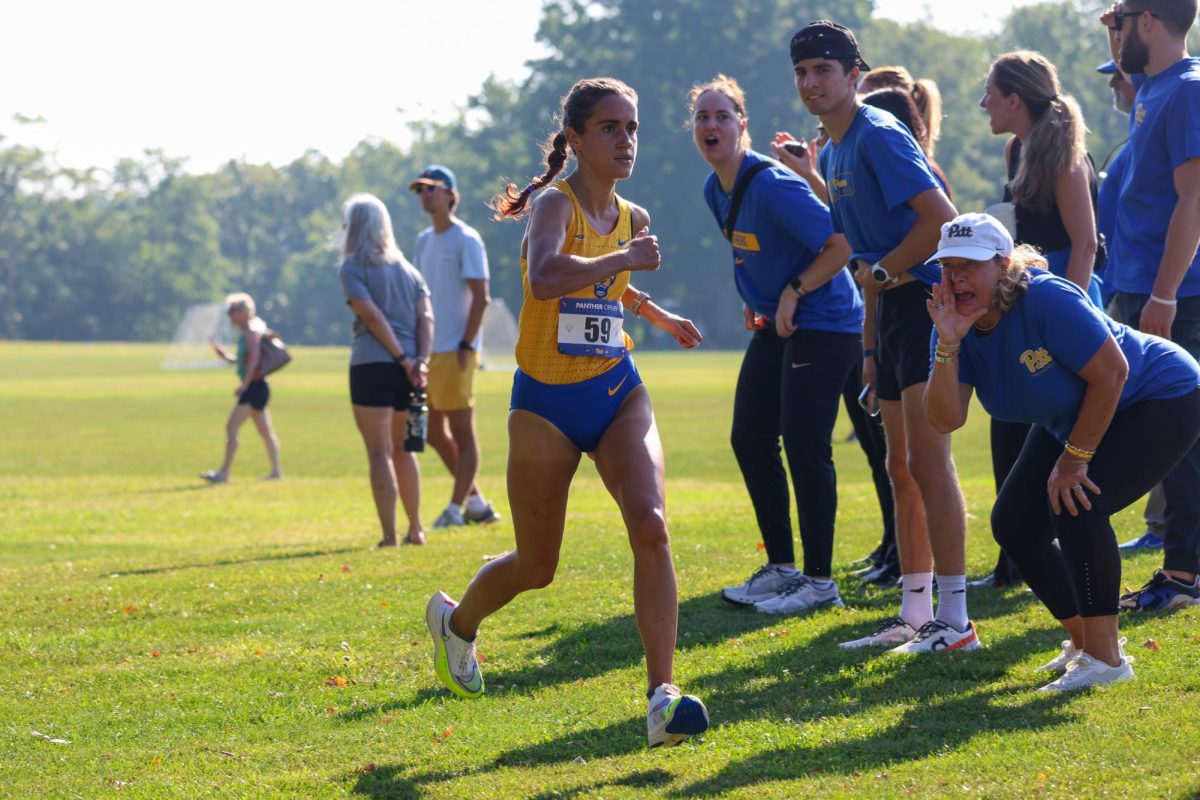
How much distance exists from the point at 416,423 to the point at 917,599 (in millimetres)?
4743

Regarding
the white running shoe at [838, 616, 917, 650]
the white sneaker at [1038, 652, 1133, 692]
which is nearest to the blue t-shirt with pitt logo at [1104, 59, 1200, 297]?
the white running shoe at [838, 616, 917, 650]

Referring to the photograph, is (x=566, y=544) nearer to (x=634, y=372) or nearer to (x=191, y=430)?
(x=634, y=372)

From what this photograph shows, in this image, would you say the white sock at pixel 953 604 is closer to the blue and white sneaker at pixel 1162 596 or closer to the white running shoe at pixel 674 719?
the blue and white sneaker at pixel 1162 596

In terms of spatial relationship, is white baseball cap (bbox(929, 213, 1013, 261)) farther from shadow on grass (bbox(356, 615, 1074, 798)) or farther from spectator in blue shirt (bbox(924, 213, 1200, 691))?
shadow on grass (bbox(356, 615, 1074, 798))

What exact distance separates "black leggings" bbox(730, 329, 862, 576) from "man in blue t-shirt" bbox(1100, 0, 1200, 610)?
137 centimetres

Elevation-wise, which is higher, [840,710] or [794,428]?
[794,428]

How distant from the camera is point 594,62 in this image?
303ft

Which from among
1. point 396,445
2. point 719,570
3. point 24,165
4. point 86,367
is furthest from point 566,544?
point 24,165

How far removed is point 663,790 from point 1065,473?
1.83 metres

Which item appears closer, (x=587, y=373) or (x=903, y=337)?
(x=587, y=373)

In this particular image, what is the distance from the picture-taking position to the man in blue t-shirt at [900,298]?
6191 millimetres

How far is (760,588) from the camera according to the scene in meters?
7.36

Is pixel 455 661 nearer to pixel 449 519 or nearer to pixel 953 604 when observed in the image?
pixel 953 604

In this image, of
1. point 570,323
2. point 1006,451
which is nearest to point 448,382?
point 1006,451
